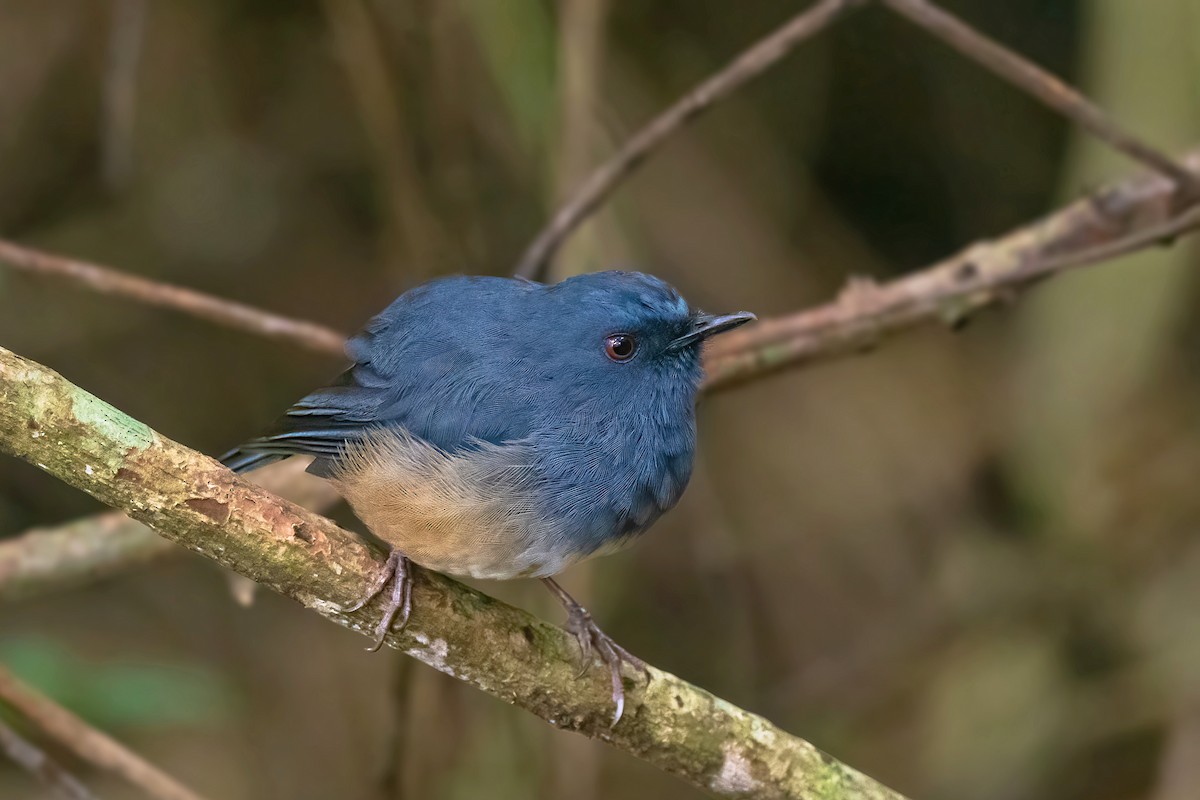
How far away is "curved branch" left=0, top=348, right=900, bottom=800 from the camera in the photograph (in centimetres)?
187

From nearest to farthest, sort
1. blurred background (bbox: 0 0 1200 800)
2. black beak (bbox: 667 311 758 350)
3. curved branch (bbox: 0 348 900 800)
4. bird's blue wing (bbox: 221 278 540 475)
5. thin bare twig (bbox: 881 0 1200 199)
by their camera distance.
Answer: curved branch (bbox: 0 348 900 800) < bird's blue wing (bbox: 221 278 540 475) < black beak (bbox: 667 311 758 350) < thin bare twig (bbox: 881 0 1200 199) < blurred background (bbox: 0 0 1200 800)

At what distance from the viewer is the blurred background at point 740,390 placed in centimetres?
447

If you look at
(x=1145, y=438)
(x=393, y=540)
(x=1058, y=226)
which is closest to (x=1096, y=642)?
(x=1145, y=438)

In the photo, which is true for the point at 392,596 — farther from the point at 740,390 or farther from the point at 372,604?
the point at 740,390

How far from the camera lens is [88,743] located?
2867mm

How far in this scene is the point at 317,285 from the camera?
5312 mm

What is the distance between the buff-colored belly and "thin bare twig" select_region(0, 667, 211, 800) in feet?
3.21

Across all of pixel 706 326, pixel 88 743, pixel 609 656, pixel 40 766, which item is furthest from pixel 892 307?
pixel 40 766

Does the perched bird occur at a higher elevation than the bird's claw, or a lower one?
higher

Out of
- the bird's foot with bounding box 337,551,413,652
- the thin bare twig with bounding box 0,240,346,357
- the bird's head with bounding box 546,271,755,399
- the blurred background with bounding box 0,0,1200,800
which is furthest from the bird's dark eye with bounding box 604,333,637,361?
the blurred background with bounding box 0,0,1200,800

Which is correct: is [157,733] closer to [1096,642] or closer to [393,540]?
[393,540]

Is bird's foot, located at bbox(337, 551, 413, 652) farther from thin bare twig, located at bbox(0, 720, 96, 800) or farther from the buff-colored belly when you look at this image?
thin bare twig, located at bbox(0, 720, 96, 800)

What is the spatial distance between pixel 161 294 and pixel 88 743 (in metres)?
1.17

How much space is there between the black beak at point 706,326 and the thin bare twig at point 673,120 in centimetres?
86
